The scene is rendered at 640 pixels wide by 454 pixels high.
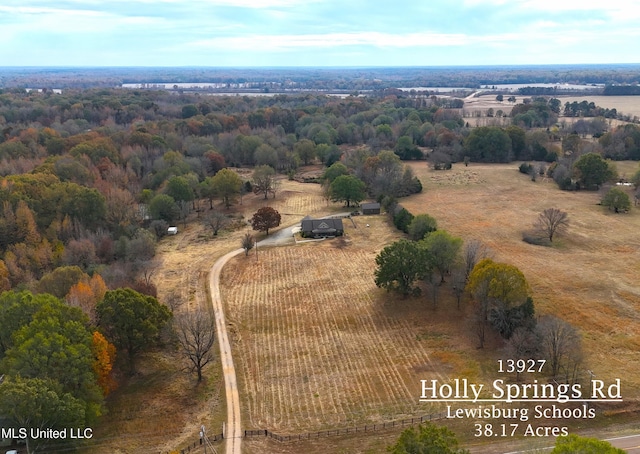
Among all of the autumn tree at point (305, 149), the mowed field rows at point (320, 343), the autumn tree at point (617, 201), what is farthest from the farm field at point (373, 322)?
the autumn tree at point (305, 149)

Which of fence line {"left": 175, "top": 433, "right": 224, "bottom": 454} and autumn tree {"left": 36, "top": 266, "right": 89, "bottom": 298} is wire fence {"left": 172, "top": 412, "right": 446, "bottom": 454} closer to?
fence line {"left": 175, "top": 433, "right": 224, "bottom": 454}

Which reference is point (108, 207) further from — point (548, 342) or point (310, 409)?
point (548, 342)

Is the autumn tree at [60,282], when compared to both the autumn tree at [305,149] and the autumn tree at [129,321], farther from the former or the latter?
the autumn tree at [305,149]

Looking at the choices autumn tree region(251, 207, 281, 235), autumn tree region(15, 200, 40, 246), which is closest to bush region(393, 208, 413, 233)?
autumn tree region(251, 207, 281, 235)

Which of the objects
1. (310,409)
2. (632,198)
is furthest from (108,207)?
(632,198)

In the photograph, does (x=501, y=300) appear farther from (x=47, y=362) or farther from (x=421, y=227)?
(x=47, y=362)

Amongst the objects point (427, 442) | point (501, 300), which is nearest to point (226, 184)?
point (501, 300)
